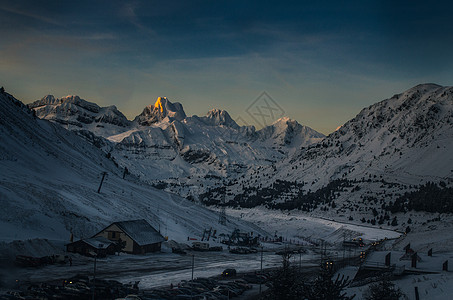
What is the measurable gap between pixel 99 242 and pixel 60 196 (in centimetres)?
1892

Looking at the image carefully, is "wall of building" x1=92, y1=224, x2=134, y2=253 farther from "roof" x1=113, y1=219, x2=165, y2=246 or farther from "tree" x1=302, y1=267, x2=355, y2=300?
"tree" x1=302, y1=267, x2=355, y2=300

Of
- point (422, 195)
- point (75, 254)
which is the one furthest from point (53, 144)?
point (422, 195)

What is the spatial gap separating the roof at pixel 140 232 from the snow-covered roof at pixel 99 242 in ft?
16.0

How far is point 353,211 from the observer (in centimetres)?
16050

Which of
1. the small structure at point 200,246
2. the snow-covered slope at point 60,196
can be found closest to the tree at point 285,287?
the snow-covered slope at point 60,196

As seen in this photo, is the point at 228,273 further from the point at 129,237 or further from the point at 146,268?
the point at 129,237

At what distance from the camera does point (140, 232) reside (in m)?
73.1

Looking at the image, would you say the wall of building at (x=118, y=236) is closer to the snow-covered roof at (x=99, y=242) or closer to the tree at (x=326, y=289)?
the snow-covered roof at (x=99, y=242)

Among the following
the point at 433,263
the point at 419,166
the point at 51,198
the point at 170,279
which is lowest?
the point at 170,279

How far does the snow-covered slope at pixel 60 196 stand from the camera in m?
63.0

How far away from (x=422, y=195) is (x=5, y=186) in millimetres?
138680

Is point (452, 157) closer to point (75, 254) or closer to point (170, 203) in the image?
point (170, 203)

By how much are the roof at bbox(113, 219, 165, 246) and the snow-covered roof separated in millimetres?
4884

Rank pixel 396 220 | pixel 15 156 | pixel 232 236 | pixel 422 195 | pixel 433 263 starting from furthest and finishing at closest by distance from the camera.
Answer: pixel 422 195, pixel 396 220, pixel 232 236, pixel 15 156, pixel 433 263
